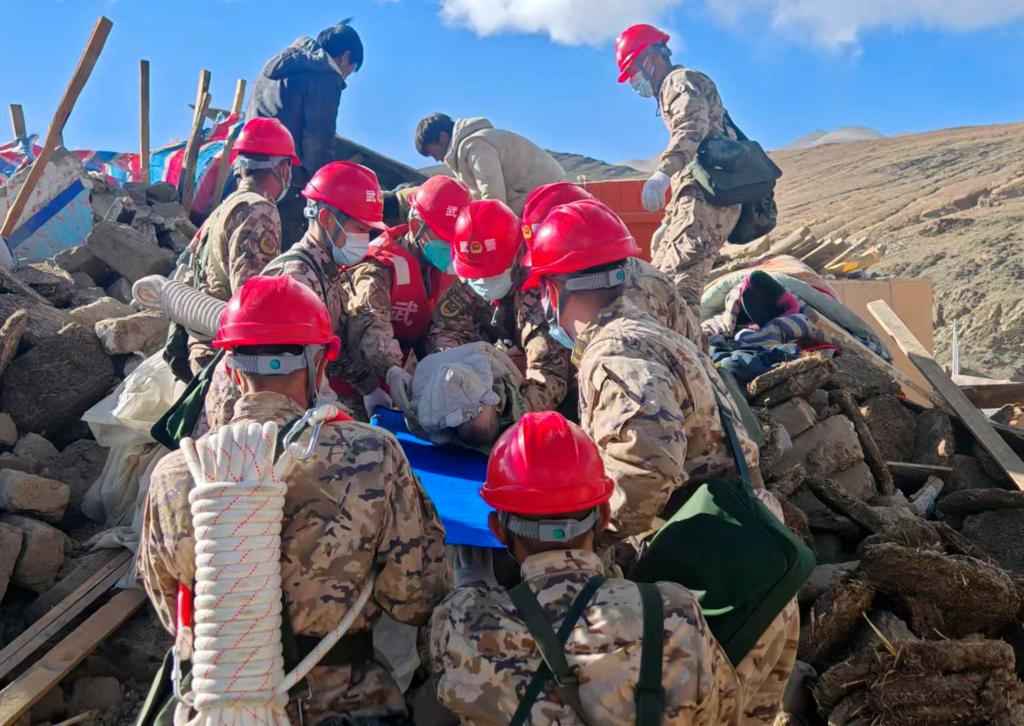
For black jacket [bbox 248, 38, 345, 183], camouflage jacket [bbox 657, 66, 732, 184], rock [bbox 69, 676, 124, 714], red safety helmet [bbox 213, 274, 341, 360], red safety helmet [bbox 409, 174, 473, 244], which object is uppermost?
black jacket [bbox 248, 38, 345, 183]

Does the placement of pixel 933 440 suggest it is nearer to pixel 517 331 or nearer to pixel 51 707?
pixel 517 331

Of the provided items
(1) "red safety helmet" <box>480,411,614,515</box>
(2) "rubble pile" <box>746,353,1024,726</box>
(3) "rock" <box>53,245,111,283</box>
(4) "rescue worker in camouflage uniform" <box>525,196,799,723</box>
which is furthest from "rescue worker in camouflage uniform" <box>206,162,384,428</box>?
(3) "rock" <box>53,245,111,283</box>

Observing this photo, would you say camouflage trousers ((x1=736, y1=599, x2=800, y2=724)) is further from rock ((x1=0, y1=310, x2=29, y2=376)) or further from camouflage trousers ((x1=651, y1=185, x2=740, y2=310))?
rock ((x1=0, y1=310, x2=29, y2=376))

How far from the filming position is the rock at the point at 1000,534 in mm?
4336

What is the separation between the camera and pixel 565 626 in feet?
6.80

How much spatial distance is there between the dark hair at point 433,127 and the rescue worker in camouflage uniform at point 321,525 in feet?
13.5

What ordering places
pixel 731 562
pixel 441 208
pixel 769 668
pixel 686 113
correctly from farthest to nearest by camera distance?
1. pixel 686 113
2. pixel 441 208
3. pixel 769 668
4. pixel 731 562

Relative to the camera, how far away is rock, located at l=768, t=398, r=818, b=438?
4.96 m

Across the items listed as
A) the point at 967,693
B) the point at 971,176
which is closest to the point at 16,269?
the point at 967,693

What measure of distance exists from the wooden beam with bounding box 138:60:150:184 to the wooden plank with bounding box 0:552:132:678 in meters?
7.79

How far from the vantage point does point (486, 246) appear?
4.08m

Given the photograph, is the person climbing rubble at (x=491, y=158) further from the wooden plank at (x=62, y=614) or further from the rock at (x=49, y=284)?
the wooden plank at (x=62, y=614)

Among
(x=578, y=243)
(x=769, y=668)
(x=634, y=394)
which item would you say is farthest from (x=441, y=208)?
(x=769, y=668)

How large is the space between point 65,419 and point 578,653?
4.21 metres
